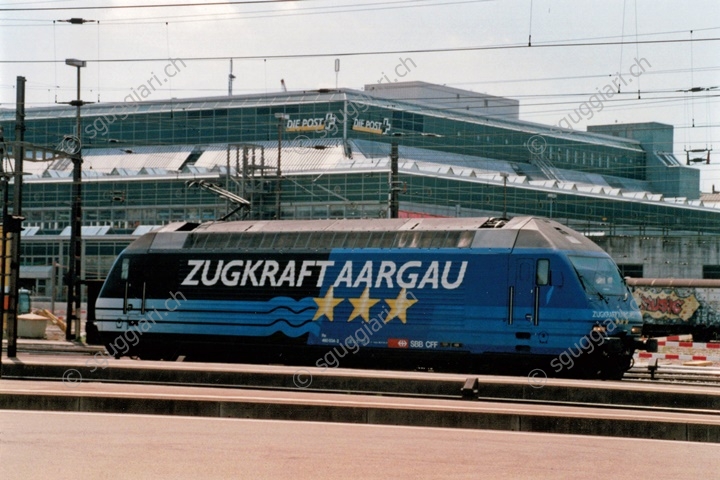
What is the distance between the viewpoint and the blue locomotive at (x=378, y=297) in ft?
80.0

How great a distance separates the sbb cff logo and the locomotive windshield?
462 centimetres

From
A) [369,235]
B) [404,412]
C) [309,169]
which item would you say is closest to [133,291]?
[369,235]

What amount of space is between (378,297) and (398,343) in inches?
51.1

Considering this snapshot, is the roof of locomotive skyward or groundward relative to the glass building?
groundward

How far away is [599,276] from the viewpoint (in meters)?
24.8

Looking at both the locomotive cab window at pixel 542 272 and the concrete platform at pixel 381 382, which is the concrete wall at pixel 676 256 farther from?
the concrete platform at pixel 381 382

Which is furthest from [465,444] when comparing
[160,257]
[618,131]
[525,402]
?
[618,131]

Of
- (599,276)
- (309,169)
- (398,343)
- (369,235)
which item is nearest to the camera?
(599,276)

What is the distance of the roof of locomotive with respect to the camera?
990 inches

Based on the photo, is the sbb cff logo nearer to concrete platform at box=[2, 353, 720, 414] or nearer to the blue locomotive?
the blue locomotive

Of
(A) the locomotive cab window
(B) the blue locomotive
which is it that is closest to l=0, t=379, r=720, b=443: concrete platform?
(B) the blue locomotive

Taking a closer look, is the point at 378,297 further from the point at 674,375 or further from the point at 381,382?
the point at 674,375

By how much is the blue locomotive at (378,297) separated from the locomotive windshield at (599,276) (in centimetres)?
4

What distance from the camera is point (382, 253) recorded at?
26.6 m
